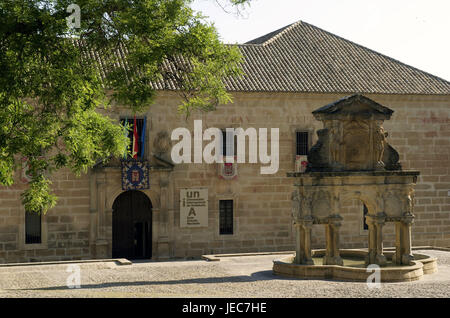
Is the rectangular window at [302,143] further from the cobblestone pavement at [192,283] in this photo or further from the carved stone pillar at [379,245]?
the carved stone pillar at [379,245]

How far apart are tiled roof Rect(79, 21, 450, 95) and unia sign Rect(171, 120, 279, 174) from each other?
1.59 meters

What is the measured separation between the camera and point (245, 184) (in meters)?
26.8

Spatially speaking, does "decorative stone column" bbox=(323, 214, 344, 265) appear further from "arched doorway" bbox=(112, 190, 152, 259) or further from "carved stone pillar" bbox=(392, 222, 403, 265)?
"arched doorway" bbox=(112, 190, 152, 259)

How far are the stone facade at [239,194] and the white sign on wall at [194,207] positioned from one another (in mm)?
196

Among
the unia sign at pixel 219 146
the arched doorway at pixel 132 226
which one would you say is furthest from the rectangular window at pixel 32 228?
the unia sign at pixel 219 146

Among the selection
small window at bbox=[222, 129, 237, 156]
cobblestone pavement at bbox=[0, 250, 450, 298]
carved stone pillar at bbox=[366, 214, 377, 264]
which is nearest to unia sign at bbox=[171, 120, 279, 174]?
small window at bbox=[222, 129, 237, 156]

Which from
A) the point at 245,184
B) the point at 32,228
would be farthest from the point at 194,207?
the point at 32,228

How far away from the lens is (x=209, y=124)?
2647 centimetres

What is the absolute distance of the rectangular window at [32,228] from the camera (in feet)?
80.3

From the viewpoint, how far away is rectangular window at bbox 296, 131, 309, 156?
2736 centimetres

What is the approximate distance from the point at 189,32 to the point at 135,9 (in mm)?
1429

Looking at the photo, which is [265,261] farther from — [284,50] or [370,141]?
[284,50]

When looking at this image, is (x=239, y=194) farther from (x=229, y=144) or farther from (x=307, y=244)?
(x=307, y=244)
